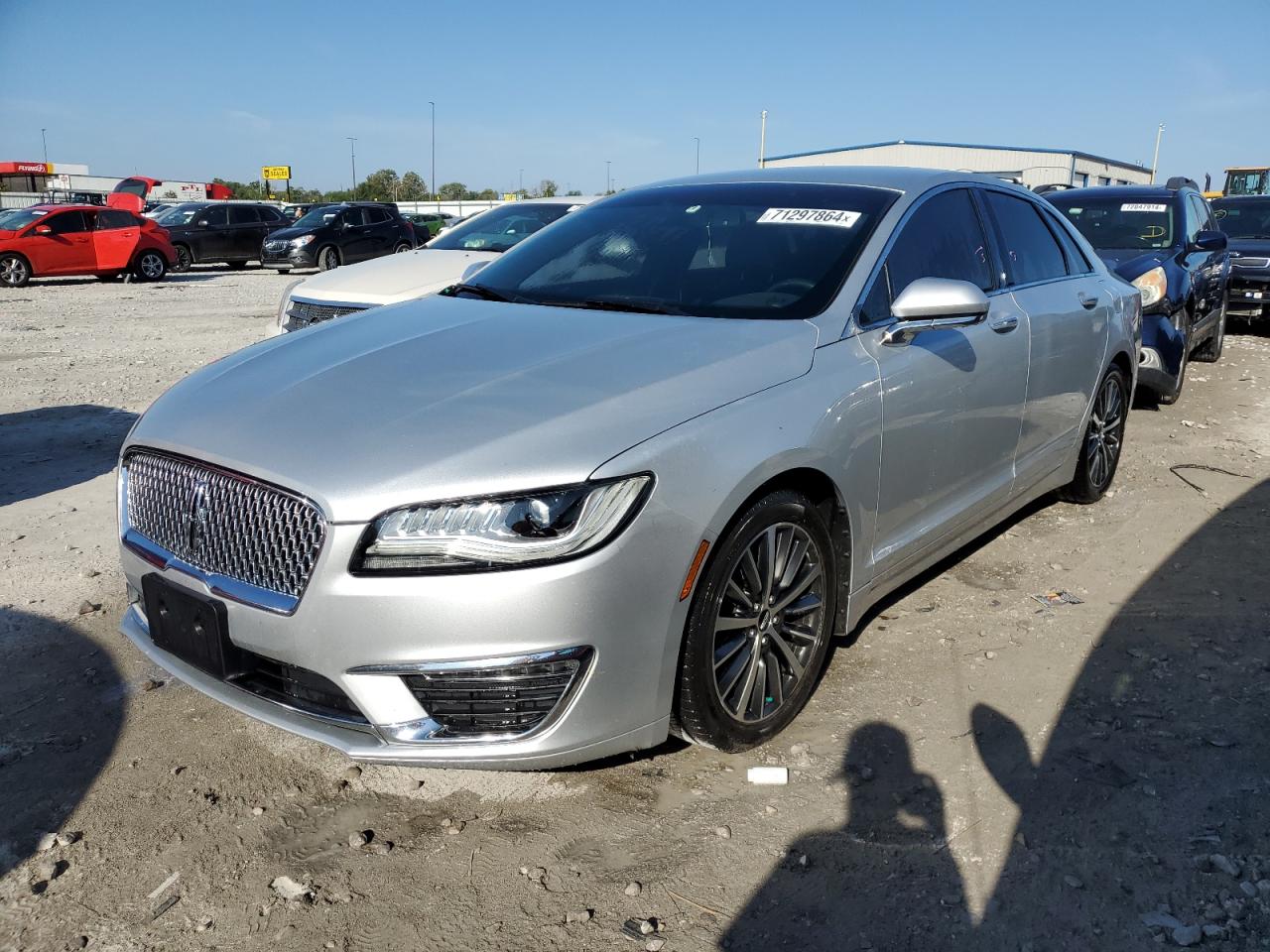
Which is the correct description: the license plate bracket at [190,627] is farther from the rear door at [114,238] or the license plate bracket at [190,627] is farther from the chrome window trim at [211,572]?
the rear door at [114,238]

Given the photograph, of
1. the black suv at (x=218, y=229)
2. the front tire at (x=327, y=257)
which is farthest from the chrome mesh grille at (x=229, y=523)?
the black suv at (x=218, y=229)

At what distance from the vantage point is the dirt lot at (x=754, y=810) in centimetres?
231

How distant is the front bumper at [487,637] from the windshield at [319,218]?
68.6ft

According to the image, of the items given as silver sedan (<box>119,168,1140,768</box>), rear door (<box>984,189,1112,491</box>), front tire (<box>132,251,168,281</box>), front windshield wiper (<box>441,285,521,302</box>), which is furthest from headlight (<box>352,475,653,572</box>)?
front tire (<box>132,251,168,281</box>)

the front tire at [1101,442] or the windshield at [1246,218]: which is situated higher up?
the windshield at [1246,218]

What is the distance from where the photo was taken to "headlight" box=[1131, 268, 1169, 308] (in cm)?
768

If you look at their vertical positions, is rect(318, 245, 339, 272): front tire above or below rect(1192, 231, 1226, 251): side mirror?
below

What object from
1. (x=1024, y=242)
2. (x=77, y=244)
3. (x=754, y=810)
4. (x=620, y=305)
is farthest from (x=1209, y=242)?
(x=77, y=244)

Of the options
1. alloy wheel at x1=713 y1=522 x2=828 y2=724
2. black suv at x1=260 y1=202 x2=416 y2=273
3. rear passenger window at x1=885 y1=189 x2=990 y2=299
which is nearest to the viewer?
alloy wheel at x1=713 y1=522 x2=828 y2=724

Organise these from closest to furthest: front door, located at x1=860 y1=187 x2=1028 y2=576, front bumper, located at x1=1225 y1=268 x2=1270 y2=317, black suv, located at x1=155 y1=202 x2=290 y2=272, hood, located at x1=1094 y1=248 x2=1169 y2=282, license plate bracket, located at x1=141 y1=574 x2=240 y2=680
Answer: license plate bracket, located at x1=141 y1=574 x2=240 y2=680, front door, located at x1=860 y1=187 x2=1028 y2=576, hood, located at x1=1094 y1=248 x2=1169 y2=282, front bumper, located at x1=1225 y1=268 x2=1270 y2=317, black suv, located at x1=155 y1=202 x2=290 y2=272

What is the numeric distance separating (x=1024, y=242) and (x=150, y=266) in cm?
2094

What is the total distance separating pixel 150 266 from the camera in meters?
21.4

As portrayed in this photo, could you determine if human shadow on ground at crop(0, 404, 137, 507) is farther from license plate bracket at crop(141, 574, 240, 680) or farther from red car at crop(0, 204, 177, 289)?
red car at crop(0, 204, 177, 289)

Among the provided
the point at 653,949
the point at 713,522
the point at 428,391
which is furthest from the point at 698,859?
the point at 428,391
